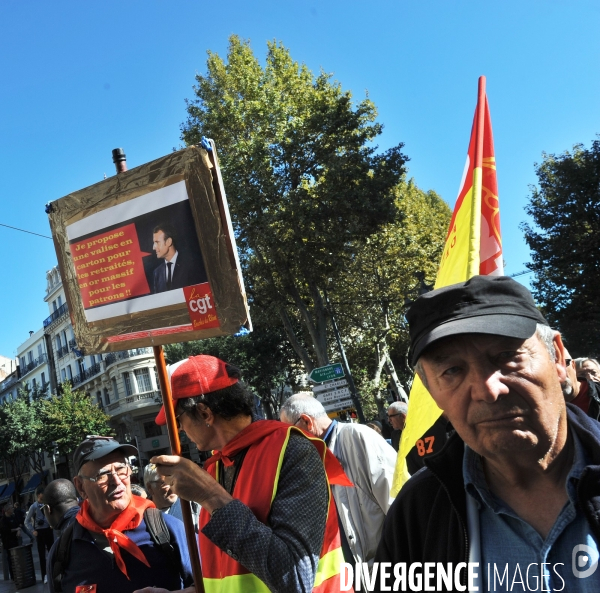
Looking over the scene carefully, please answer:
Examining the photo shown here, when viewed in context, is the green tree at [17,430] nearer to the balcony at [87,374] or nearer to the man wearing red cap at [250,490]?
the balcony at [87,374]

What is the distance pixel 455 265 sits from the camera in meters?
3.48

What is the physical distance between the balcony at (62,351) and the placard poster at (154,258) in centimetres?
6051


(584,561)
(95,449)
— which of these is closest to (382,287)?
(95,449)

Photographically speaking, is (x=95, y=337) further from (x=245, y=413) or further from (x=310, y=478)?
(x=310, y=478)

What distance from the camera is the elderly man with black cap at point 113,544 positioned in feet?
11.5

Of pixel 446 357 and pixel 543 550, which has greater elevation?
pixel 446 357

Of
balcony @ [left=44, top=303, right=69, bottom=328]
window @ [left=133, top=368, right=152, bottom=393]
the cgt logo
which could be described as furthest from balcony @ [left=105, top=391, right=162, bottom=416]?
the cgt logo

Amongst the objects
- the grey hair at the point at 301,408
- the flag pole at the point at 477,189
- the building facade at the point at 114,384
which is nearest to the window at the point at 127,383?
the building facade at the point at 114,384

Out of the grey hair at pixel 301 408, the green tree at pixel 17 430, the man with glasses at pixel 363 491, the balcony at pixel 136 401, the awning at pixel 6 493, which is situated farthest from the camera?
the awning at pixel 6 493

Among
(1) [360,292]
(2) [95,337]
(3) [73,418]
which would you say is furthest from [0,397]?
(2) [95,337]

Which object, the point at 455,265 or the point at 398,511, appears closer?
the point at 398,511

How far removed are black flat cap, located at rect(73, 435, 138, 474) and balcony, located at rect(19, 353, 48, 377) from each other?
207ft

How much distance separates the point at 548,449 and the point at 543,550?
21cm

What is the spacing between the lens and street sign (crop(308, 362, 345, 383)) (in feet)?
61.2
